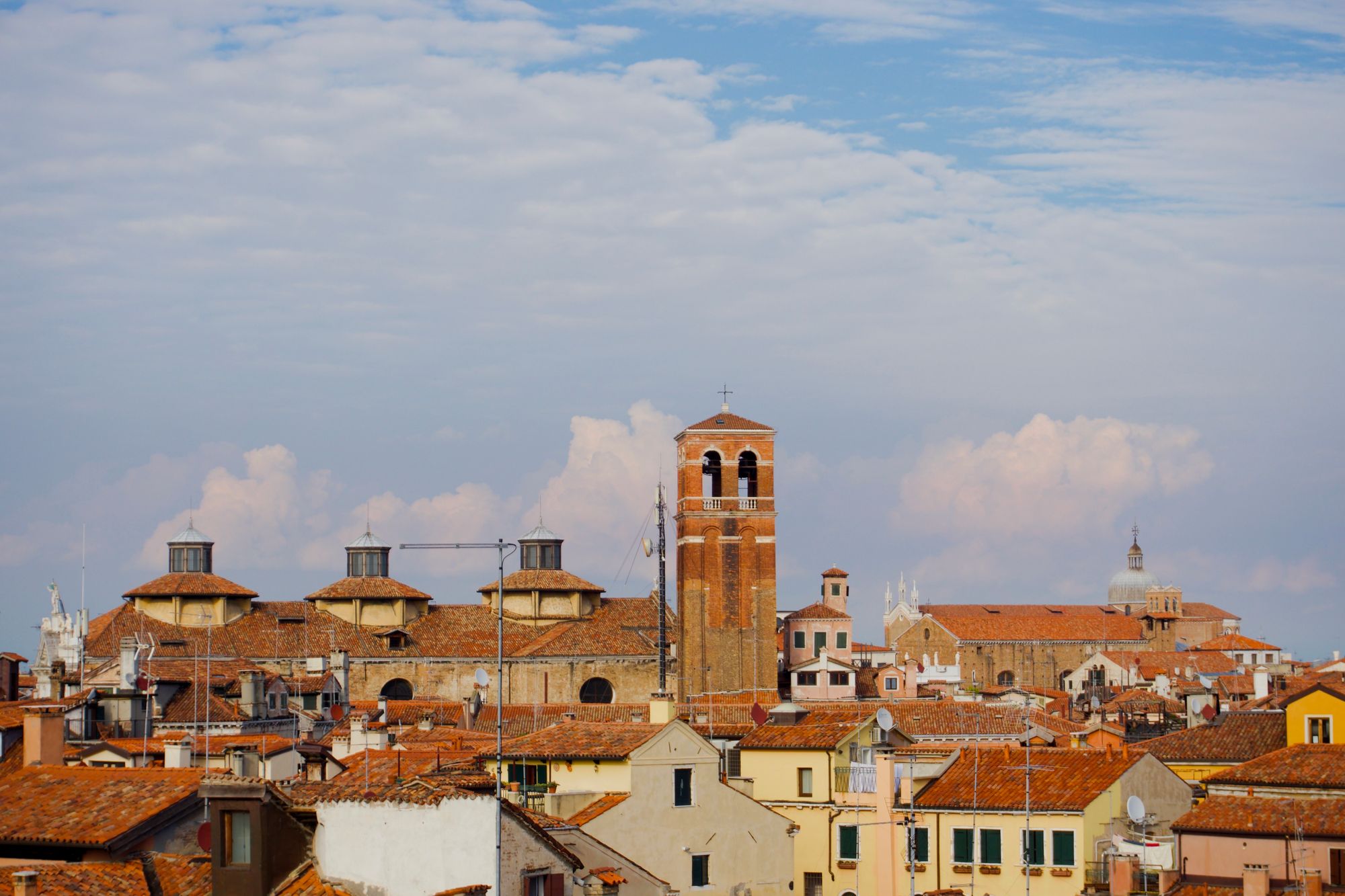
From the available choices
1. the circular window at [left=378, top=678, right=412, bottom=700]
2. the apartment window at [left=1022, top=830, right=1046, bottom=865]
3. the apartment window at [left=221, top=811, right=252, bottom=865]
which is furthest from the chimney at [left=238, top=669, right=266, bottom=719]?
the apartment window at [left=221, top=811, right=252, bottom=865]

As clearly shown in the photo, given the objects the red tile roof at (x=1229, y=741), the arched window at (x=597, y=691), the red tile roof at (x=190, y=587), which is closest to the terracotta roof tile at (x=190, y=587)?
the red tile roof at (x=190, y=587)

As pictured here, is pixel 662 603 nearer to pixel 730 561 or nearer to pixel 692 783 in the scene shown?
pixel 730 561

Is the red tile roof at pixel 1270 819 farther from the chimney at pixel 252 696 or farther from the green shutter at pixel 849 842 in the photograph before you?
the chimney at pixel 252 696

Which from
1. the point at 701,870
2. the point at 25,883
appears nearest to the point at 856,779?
the point at 701,870

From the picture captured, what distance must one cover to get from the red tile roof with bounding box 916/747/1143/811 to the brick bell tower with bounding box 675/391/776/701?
→ 4477 cm

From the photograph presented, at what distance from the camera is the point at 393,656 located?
82.1m

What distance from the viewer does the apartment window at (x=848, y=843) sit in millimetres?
34312

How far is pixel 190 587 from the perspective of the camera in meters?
83.0

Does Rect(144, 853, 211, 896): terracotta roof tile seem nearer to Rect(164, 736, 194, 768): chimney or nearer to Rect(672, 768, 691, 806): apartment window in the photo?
Rect(164, 736, 194, 768): chimney

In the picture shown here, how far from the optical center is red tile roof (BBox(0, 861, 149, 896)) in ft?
65.7

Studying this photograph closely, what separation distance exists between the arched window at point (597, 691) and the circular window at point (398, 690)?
7.23 metres

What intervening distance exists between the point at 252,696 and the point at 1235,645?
95949 mm

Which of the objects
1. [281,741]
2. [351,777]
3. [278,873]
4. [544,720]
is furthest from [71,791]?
[544,720]

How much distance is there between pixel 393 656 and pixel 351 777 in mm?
58937
